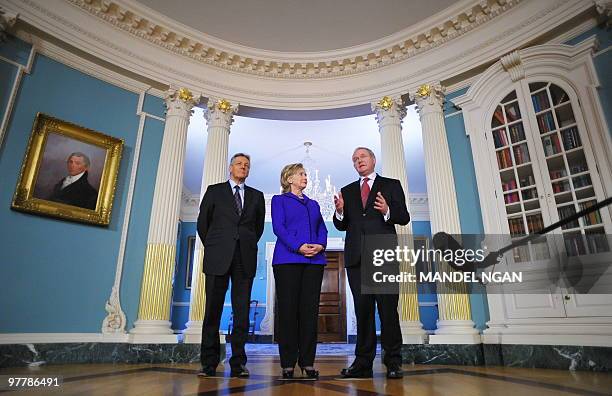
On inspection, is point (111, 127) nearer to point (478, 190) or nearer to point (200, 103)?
point (200, 103)

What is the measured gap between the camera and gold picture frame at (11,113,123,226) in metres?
3.41

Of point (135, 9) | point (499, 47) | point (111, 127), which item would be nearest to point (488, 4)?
point (499, 47)

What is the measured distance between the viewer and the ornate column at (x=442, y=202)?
3597 millimetres

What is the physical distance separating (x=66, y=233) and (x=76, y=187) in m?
0.47

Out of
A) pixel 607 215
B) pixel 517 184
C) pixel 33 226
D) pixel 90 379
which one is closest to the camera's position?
pixel 90 379

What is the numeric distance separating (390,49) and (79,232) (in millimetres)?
4119

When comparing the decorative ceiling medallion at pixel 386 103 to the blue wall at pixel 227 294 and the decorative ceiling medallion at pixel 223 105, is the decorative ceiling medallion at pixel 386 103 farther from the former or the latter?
the blue wall at pixel 227 294

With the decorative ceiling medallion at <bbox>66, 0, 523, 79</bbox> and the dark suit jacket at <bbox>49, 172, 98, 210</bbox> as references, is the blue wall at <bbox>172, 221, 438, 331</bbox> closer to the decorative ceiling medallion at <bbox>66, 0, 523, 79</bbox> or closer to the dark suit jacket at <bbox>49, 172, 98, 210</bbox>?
the decorative ceiling medallion at <bbox>66, 0, 523, 79</bbox>

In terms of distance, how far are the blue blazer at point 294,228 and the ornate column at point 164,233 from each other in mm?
2153

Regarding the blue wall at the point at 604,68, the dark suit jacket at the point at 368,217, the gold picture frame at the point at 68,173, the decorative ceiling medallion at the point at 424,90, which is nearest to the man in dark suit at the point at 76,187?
the gold picture frame at the point at 68,173

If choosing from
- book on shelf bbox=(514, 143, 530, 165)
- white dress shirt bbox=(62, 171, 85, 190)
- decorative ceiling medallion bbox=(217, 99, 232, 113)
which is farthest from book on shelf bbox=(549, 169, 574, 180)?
white dress shirt bbox=(62, 171, 85, 190)

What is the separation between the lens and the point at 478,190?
154 inches

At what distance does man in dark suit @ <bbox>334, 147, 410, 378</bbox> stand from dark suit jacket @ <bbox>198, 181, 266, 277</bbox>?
23.5 inches

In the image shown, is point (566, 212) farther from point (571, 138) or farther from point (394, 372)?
point (394, 372)
